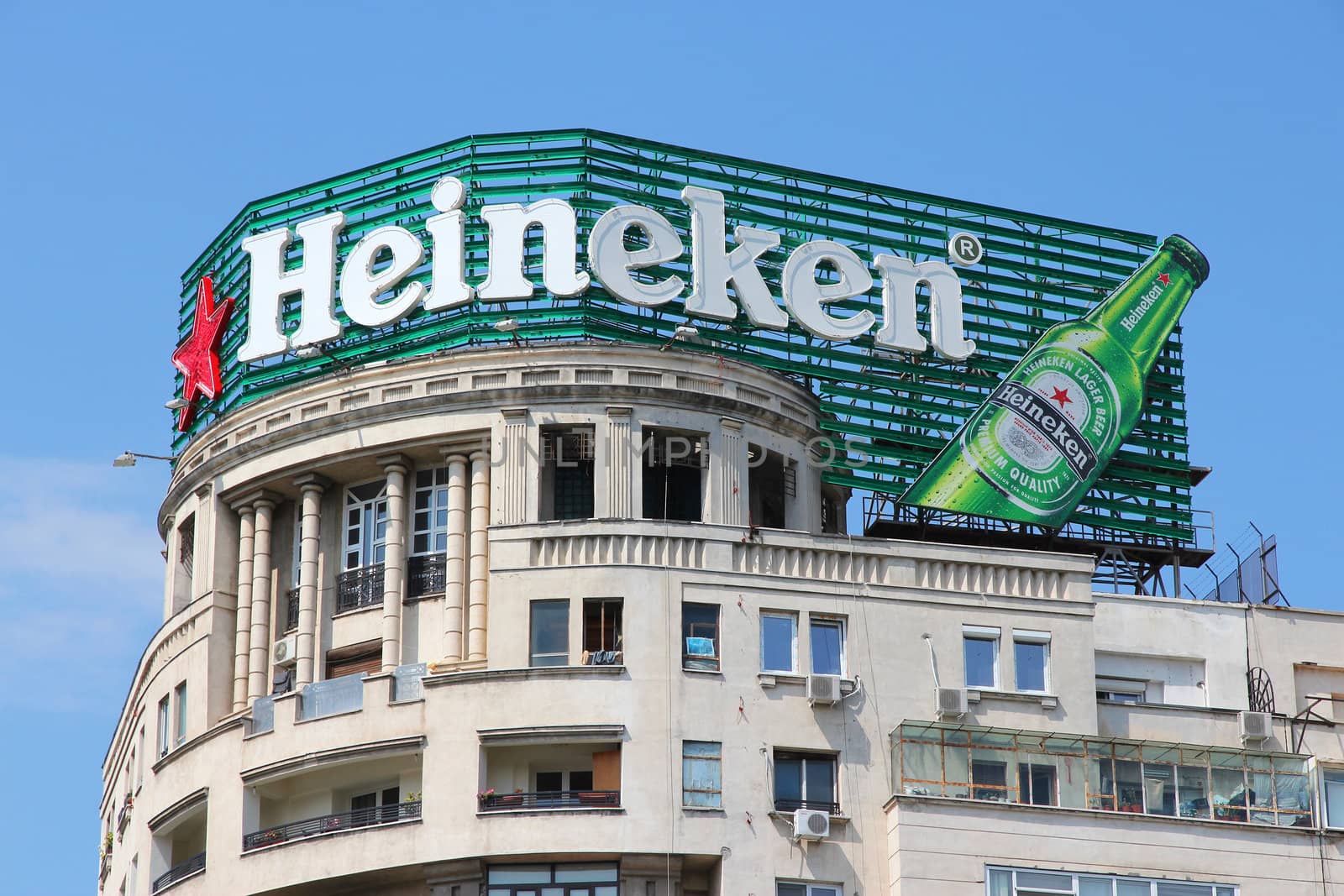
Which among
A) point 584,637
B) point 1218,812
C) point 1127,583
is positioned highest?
point 1127,583

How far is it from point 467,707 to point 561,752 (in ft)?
9.02

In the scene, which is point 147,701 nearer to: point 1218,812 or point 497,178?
point 497,178

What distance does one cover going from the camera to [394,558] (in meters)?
72.9

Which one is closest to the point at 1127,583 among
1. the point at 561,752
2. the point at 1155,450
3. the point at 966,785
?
the point at 1155,450

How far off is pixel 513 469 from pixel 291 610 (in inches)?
325

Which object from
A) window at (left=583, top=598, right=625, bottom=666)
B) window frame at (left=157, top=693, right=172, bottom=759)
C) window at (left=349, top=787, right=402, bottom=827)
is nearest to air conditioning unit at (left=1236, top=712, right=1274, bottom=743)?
window at (left=583, top=598, right=625, bottom=666)

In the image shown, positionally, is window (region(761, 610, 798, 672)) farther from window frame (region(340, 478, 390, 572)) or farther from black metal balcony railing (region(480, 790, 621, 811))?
window frame (region(340, 478, 390, 572))

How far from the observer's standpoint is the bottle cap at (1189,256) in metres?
87.2

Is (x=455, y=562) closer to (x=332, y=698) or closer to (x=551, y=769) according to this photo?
(x=332, y=698)

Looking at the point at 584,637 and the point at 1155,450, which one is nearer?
the point at 584,637

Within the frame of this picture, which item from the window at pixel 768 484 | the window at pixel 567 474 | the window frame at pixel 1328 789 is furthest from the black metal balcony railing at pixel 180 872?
the window frame at pixel 1328 789

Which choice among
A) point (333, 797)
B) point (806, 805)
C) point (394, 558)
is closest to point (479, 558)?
point (394, 558)

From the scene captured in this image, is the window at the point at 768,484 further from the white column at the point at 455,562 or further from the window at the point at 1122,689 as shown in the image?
the window at the point at 1122,689

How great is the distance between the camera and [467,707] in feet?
224
